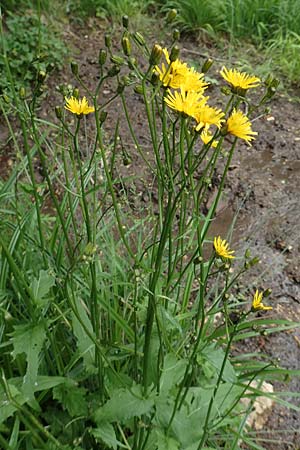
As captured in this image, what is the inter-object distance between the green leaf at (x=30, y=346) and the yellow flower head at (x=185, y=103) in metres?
0.56

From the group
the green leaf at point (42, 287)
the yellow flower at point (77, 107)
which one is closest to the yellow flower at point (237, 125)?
the yellow flower at point (77, 107)

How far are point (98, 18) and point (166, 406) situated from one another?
3.04 m

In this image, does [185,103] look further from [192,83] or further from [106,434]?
[106,434]

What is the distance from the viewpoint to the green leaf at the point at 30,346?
4.09ft

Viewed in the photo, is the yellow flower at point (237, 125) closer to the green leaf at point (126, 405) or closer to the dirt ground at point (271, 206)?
the green leaf at point (126, 405)

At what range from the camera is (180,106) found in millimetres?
1035

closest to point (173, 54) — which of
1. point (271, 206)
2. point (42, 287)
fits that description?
point (42, 287)

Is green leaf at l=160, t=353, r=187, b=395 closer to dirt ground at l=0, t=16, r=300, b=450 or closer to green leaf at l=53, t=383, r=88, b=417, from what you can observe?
green leaf at l=53, t=383, r=88, b=417

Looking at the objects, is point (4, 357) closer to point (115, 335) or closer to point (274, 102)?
point (115, 335)

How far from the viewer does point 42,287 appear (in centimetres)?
135

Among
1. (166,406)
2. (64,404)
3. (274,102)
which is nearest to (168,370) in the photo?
(166,406)

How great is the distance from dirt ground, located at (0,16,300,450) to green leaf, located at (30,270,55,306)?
80 cm

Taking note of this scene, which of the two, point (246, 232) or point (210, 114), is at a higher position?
point (210, 114)

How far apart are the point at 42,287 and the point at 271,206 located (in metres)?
1.54
